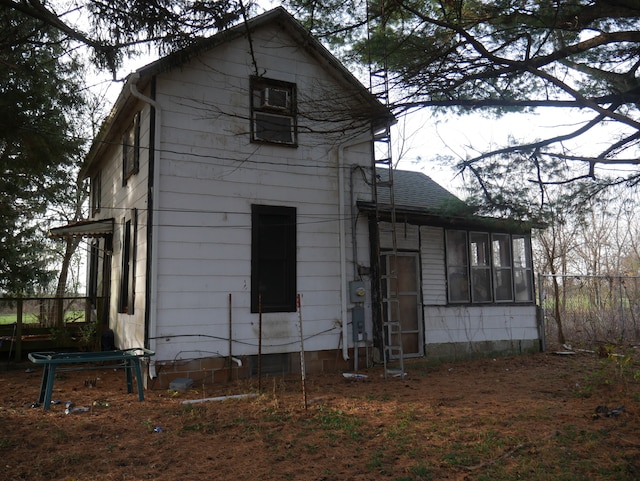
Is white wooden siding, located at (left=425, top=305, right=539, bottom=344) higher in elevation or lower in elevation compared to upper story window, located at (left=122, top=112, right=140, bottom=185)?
lower

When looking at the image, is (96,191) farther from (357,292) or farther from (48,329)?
(357,292)

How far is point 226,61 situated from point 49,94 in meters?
3.02

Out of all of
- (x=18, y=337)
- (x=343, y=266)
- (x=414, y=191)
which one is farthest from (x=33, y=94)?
(x=414, y=191)

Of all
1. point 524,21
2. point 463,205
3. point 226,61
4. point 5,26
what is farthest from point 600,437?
point 5,26

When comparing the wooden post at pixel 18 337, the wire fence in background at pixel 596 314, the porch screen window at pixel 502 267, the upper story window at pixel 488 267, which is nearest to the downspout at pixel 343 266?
the upper story window at pixel 488 267

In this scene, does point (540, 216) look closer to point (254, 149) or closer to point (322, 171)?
point (322, 171)

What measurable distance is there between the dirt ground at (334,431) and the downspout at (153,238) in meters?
0.88

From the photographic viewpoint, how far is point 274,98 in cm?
933

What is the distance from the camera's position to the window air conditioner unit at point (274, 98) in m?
9.12

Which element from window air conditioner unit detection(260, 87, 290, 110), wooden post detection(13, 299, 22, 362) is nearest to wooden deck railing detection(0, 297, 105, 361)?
wooden post detection(13, 299, 22, 362)

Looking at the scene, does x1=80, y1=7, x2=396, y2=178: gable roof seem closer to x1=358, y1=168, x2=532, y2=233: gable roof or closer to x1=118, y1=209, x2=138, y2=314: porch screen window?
x1=358, y1=168, x2=532, y2=233: gable roof

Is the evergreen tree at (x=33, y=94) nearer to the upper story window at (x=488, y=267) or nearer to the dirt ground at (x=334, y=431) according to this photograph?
the dirt ground at (x=334, y=431)

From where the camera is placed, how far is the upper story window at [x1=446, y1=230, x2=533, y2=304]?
11.3 m

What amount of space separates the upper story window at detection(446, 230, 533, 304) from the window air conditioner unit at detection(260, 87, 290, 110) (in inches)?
186
